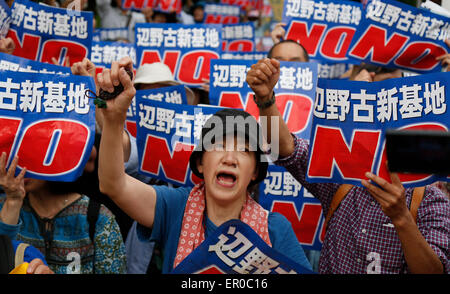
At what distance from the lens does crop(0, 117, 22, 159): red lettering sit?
100 inches

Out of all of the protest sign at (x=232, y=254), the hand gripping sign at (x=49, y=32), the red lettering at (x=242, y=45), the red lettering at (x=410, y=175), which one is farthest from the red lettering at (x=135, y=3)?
the protest sign at (x=232, y=254)

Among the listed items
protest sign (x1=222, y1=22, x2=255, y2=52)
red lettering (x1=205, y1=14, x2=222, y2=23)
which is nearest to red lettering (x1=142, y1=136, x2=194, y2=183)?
protest sign (x1=222, y1=22, x2=255, y2=52)

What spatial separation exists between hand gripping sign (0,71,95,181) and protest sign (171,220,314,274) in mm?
1080

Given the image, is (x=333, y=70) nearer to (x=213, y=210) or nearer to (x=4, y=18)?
(x=4, y=18)

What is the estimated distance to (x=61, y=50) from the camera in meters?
3.67

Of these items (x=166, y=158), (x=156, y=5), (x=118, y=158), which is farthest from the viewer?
(x=156, y=5)

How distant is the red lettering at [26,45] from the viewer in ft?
11.7

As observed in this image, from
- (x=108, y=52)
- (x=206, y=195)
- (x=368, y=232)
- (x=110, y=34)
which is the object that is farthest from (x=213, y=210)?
(x=110, y=34)

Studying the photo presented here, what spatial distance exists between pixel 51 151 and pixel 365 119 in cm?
157

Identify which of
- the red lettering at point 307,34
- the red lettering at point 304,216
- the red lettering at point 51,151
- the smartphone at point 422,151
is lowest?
the red lettering at point 304,216

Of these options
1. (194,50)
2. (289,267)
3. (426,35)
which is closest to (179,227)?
(289,267)

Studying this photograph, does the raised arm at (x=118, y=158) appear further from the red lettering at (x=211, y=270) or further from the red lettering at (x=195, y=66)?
the red lettering at (x=195, y=66)

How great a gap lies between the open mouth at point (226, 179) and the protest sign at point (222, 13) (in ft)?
24.6
